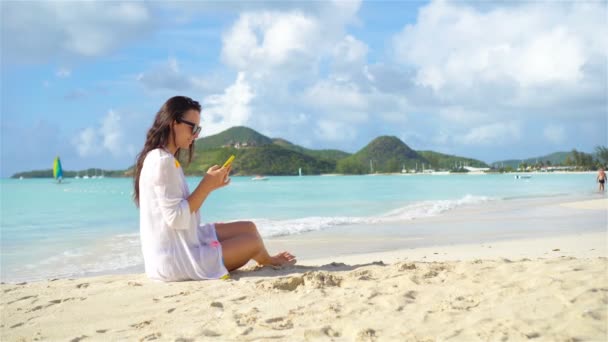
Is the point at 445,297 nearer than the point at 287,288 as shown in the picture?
Yes

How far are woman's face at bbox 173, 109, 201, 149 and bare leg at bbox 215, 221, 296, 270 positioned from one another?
101 centimetres

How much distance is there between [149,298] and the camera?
4238 mm

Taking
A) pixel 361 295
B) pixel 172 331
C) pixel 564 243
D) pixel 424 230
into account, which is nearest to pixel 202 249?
pixel 172 331

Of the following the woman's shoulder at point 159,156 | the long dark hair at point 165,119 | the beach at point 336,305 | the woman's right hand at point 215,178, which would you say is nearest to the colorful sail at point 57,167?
the beach at point 336,305

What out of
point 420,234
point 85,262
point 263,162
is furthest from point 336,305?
point 263,162

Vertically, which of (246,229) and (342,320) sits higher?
(246,229)

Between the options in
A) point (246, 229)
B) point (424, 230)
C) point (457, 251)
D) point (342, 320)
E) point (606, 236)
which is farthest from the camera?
point (424, 230)

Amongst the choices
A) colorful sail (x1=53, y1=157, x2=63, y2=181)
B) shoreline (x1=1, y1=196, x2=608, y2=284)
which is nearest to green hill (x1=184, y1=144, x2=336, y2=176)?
colorful sail (x1=53, y1=157, x2=63, y2=181)

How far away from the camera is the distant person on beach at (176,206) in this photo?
168 inches

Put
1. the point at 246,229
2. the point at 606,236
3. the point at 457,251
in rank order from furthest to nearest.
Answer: the point at 606,236 < the point at 457,251 < the point at 246,229

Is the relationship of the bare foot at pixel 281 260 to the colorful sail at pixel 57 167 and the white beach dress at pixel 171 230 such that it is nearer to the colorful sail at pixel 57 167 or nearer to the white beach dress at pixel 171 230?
the white beach dress at pixel 171 230

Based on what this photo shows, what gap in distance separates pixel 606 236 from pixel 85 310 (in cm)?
896

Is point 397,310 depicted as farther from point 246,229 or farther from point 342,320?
point 246,229

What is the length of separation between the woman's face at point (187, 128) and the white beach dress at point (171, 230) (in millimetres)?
235
